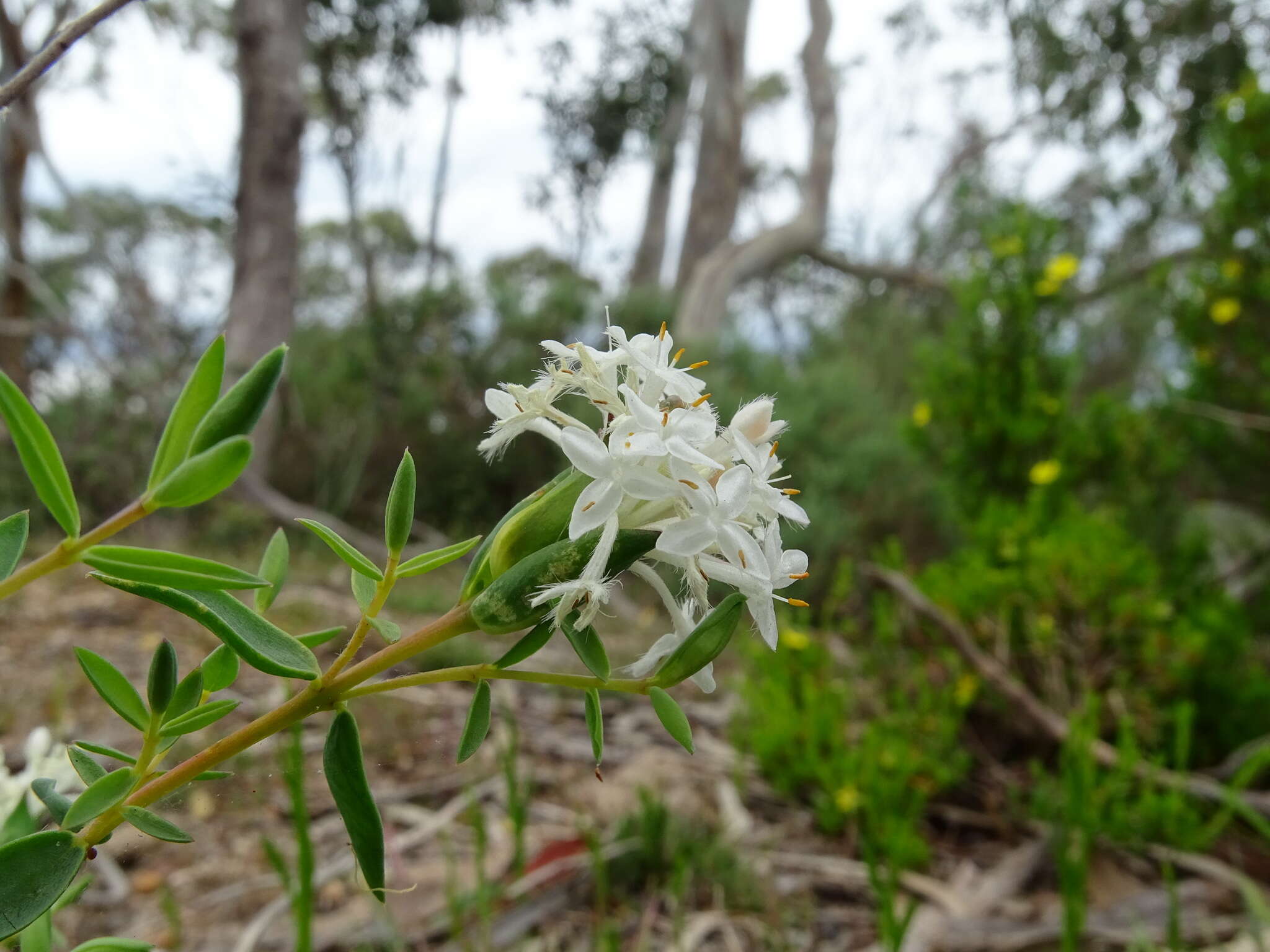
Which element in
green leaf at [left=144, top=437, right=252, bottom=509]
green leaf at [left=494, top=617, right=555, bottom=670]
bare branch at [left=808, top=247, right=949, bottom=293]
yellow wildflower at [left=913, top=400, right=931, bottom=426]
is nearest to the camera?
green leaf at [left=144, top=437, right=252, bottom=509]

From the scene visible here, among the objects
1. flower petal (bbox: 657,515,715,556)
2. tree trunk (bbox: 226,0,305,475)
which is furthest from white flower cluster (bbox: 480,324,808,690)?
tree trunk (bbox: 226,0,305,475)

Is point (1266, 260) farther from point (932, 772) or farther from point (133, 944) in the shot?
point (133, 944)

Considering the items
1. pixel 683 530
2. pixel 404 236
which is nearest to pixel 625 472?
pixel 683 530

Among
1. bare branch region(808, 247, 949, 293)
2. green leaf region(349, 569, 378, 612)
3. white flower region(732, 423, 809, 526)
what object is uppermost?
bare branch region(808, 247, 949, 293)

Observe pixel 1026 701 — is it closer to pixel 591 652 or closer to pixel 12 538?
pixel 591 652

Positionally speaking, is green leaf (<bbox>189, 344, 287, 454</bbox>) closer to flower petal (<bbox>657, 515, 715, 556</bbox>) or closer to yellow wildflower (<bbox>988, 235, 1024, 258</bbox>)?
flower petal (<bbox>657, 515, 715, 556</bbox>)

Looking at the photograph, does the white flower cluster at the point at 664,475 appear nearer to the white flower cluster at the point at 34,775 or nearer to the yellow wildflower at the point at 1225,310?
the white flower cluster at the point at 34,775
